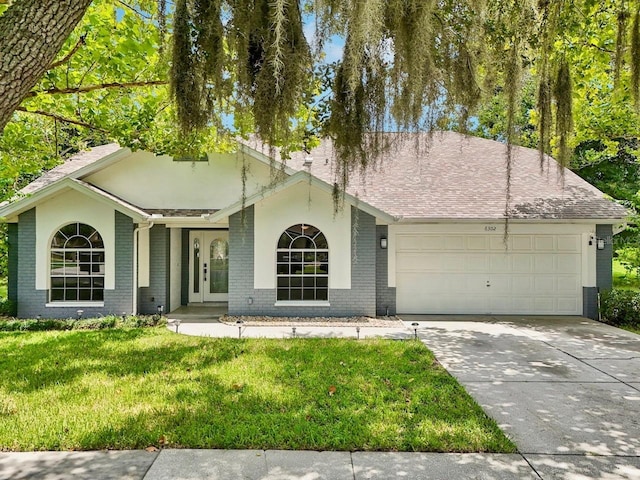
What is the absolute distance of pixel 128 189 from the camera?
11.3 metres

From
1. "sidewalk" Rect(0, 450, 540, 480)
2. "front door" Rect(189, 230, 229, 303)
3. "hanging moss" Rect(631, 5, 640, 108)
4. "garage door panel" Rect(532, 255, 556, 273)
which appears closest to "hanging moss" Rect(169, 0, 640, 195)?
"hanging moss" Rect(631, 5, 640, 108)

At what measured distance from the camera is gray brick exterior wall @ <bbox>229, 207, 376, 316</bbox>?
10125mm

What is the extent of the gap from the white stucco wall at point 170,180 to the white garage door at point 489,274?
15.8 ft

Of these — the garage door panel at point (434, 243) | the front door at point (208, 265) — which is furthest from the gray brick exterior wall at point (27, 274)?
the garage door panel at point (434, 243)

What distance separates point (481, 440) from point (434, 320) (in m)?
6.46

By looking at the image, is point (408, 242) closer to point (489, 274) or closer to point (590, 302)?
point (489, 274)

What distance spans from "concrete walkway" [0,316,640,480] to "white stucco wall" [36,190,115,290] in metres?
7.10

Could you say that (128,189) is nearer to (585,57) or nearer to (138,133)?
(138,133)

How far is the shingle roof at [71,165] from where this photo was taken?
1165 cm

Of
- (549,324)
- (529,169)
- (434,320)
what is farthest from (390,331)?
(529,169)

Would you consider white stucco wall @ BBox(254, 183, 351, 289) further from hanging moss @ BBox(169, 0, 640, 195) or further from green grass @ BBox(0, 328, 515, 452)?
hanging moss @ BBox(169, 0, 640, 195)

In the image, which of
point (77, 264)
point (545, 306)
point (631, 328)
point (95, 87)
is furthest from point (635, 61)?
point (77, 264)

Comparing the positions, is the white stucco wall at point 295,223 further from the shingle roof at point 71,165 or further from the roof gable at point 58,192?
the shingle roof at point 71,165

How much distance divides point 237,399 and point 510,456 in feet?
9.57
